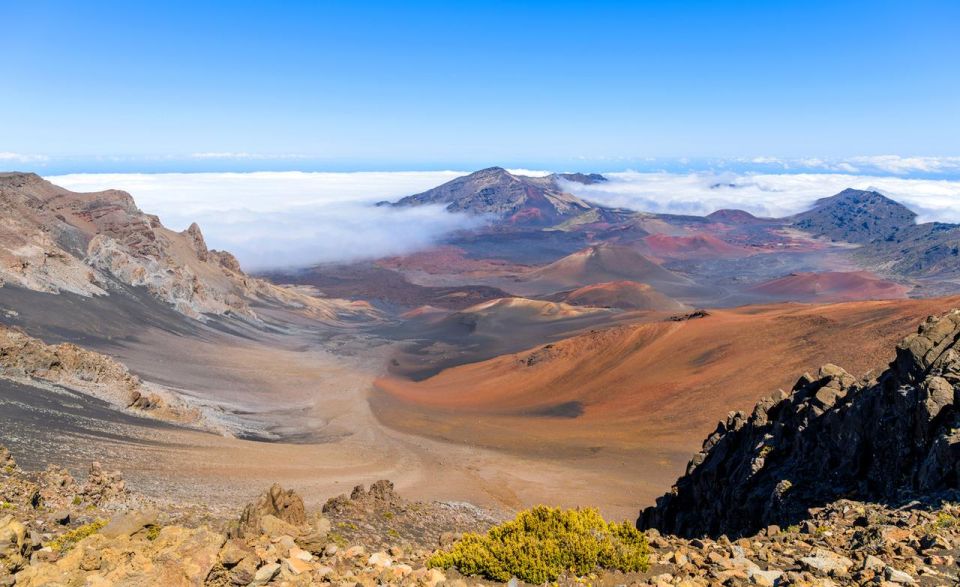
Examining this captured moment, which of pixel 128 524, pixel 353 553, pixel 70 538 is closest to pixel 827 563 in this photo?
pixel 353 553

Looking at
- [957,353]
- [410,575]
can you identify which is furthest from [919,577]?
[957,353]

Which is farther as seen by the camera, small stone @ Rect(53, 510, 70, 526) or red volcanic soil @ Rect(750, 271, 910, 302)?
red volcanic soil @ Rect(750, 271, 910, 302)

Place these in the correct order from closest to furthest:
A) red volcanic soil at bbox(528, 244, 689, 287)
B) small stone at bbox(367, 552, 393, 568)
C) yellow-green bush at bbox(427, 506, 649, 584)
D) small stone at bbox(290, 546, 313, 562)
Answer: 1. small stone at bbox(290, 546, 313, 562)
2. small stone at bbox(367, 552, 393, 568)
3. yellow-green bush at bbox(427, 506, 649, 584)
4. red volcanic soil at bbox(528, 244, 689, 287)

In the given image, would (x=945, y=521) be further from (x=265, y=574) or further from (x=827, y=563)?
(x=265, y=574)

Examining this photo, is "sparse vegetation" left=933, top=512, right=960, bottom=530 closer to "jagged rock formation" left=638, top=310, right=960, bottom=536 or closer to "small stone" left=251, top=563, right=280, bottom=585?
"jagged rock formation" left=638, top=310, right=960, bottom=536

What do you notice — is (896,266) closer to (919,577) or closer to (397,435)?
(397,435)

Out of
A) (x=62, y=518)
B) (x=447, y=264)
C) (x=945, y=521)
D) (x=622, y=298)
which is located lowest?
(x=447, y=264)

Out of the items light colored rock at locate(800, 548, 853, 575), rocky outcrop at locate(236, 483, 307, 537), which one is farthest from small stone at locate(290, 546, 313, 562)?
light colored rock at locate(800, 548, 853, 575)
